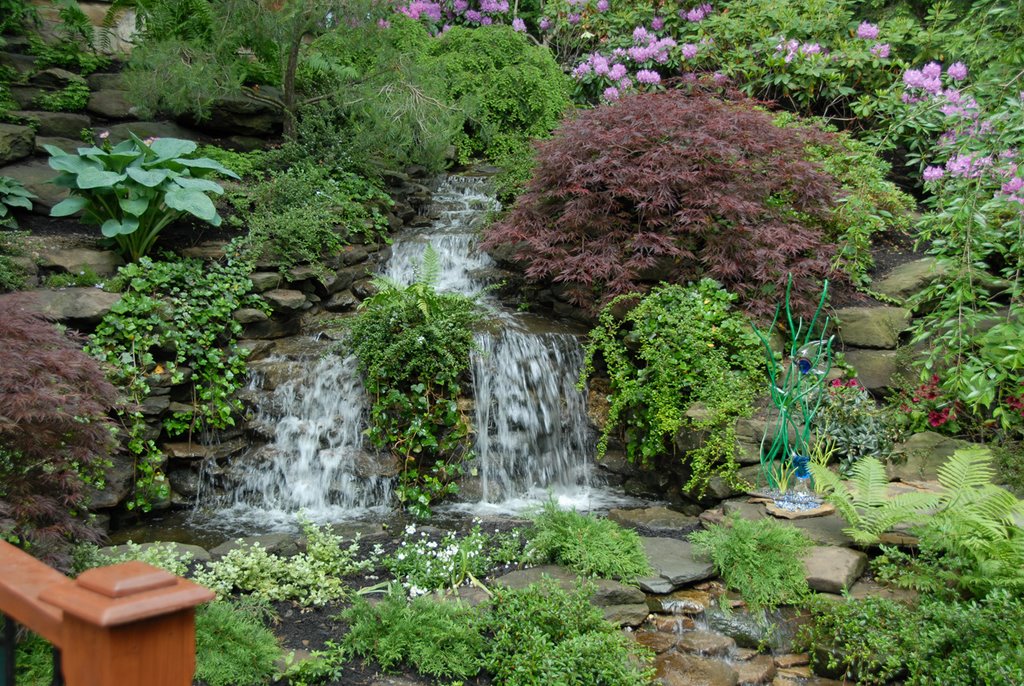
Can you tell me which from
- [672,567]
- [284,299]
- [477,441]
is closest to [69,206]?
[284,299]

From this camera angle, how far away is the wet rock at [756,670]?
13.2 ft

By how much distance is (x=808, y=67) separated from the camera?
9.50m

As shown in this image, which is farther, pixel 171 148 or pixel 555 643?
pixel 171 148

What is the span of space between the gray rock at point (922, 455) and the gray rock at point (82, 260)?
6.11 meters

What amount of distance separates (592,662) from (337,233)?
5.41 metres

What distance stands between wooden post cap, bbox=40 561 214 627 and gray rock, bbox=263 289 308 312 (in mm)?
5981

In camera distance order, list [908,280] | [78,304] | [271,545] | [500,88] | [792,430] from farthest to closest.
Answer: [500,88]
[908,280]
[78,304]
[792,430]
[271,545]

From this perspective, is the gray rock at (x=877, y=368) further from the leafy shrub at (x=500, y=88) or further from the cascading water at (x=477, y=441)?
the leafy shrub at (x=500, y=88)

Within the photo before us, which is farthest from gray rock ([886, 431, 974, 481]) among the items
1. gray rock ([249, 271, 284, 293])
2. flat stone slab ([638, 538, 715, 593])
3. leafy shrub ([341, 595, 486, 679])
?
gray rock ([249, 271, 284, 293])

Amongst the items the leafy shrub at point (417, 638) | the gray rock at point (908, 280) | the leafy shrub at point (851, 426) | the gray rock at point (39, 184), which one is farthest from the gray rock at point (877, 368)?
the gray rock at point (39, 184)

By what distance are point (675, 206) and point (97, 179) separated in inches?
185

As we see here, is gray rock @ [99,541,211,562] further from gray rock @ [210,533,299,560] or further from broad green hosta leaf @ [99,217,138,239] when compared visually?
broad green hosta leaf @ [99,217,138,239]

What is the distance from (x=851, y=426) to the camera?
5.93 meters

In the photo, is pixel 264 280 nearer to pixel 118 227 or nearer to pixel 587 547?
pixel 118 227
